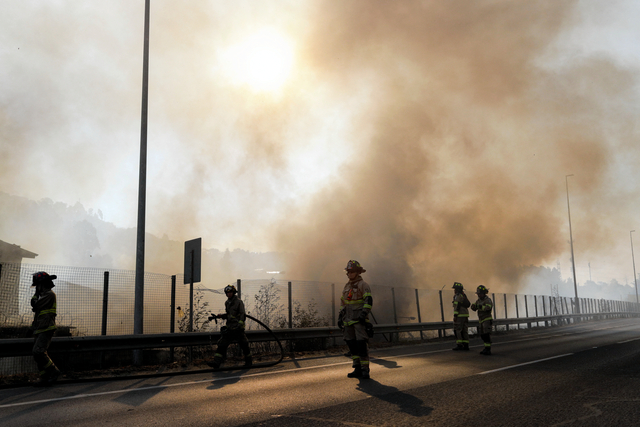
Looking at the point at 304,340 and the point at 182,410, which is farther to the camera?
the point at 304,340

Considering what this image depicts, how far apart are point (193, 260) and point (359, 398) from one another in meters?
6.55

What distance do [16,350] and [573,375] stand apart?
9.10 m

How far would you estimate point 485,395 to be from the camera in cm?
541

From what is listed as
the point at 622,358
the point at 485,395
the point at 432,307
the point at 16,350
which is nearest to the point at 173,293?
the point at 16,350

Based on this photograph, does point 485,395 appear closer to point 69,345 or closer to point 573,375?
point 573,375

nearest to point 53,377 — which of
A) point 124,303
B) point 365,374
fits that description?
→ point 124,303

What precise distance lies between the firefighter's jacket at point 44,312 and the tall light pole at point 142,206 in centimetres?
214

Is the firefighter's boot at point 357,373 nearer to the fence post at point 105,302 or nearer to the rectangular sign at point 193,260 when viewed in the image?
the rectangular sign at point 193,260

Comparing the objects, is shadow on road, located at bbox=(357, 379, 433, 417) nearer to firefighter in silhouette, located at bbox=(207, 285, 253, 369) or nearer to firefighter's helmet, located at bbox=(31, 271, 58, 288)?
Answer: firefighter in silhouette, located at bbox=(207, 285, 253, 369)

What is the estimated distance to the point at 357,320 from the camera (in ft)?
23.3

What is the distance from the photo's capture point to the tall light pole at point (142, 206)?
9445 mm

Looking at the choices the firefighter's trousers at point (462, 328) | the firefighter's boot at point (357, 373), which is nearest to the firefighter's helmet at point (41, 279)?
the firefighter's boot at point (357, 373)

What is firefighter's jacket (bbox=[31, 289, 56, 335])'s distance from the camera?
23.4ft

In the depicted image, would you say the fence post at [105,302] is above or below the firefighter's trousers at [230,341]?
above
